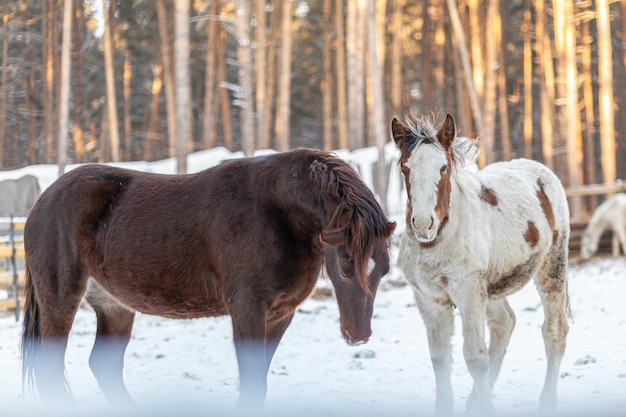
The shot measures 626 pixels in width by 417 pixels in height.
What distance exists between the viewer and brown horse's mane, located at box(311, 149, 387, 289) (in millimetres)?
3691

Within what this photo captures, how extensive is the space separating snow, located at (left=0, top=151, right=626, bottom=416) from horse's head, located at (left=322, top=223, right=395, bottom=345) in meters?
0.41

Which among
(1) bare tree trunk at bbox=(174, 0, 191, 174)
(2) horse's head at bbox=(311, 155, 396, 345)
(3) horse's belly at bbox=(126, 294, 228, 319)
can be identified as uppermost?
(1) bare tree trunk at bbox=(174, 0, 191, 174)

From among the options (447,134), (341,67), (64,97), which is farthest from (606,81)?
(447,134)

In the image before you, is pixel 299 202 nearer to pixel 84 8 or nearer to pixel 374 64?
pixel 374 64

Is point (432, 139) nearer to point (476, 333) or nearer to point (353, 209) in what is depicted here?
point (353, 209)

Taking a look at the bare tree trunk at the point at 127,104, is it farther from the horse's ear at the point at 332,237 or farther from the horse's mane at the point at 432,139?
the horse's ear at the point at 332,237

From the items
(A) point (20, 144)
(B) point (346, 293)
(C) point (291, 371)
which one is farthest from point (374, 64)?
(A) point (20, 144)

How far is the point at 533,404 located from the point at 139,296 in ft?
9.57

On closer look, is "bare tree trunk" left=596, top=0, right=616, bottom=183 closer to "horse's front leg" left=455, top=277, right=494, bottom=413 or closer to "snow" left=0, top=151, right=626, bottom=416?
"snow" left=0, top=151, right=626, bottom=416

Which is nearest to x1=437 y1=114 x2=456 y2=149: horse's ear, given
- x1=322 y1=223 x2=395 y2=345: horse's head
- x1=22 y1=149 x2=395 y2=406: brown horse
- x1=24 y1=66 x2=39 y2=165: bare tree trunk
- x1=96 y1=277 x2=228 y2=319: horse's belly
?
x1=22 y1=149 x2=395 y2=406: brown horse

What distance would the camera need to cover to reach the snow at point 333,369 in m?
4.85

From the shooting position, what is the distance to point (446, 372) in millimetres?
4559

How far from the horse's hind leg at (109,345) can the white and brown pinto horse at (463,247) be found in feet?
6.81

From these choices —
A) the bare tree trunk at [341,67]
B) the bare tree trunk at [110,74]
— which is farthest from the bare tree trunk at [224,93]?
the bare tree trunk at [110,74]
